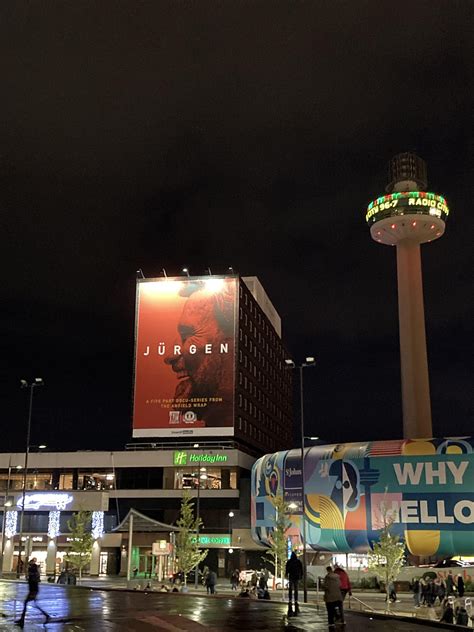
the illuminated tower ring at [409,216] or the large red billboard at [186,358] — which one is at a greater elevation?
the illuminated tower ring at [409,216]

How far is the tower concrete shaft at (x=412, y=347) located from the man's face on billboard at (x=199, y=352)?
77.8 ft

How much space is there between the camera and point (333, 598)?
62.3ft

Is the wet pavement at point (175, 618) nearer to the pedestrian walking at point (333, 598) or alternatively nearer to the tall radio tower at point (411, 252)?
the pedestrian walking at point (333, 598)

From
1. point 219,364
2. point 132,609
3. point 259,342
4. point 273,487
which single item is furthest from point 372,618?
point 259,342

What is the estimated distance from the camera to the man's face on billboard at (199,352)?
326 ft

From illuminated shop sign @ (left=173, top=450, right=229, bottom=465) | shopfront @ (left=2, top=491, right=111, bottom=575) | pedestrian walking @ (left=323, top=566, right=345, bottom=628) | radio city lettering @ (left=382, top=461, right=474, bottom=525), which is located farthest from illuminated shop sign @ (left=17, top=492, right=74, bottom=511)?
pedestrian walking @ (left=323, top=566, right=345, bottom=628)

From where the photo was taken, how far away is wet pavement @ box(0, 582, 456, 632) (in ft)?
64.4

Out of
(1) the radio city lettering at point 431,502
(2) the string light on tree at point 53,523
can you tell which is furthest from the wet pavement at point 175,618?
(2) the string light on tree at point 53,523

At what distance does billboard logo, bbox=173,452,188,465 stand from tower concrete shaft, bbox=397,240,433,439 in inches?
1063

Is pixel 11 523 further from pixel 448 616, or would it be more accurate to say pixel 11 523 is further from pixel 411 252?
pixel 448 616

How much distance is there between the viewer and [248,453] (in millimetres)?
102312

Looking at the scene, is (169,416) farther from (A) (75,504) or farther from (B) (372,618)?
(B) (372,618)

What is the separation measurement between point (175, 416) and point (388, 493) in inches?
1747

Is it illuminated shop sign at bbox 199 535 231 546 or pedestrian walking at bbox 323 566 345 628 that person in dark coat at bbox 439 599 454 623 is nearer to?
pedestrian walking at bbox 323 566 345 628
